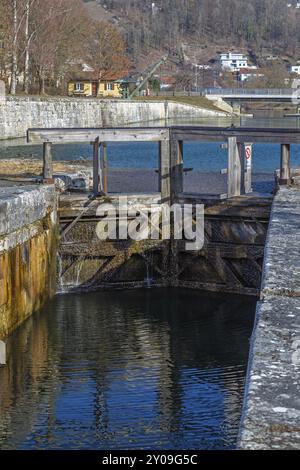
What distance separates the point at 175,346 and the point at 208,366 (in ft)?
4.09

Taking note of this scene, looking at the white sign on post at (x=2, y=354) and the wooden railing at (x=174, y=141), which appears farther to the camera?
the wooden railing at (x=174, y=141)

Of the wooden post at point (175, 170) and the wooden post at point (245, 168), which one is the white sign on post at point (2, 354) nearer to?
the wooden post at point (175, 170)

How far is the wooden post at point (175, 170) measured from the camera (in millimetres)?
19078

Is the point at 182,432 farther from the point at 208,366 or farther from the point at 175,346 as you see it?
the point at 175,346

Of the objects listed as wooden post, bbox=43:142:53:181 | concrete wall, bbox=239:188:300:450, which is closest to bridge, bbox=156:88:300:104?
wooden post, bbox=43:142:53:181

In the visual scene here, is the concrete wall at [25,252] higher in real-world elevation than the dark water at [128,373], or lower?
higher

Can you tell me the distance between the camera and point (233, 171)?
61.0ft

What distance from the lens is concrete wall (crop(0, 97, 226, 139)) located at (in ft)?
181

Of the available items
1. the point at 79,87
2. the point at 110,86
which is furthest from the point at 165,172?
the point at 110,86

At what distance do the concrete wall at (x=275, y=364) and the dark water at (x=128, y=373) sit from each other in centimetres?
194

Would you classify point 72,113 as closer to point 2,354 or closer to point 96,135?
point 96,135

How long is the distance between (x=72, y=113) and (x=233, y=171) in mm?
47175

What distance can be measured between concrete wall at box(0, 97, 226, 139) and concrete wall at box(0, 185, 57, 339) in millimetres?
35954

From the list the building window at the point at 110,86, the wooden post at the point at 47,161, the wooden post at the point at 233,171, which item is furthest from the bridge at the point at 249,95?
the wooden post at the point at 47,161
